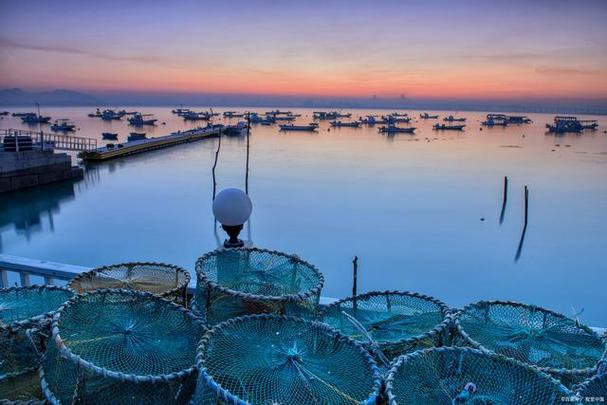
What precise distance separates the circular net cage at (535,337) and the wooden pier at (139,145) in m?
21.8

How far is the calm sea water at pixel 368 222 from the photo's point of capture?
1207 cm

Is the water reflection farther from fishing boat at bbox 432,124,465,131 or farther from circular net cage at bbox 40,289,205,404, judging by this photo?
fishing boat at bbox 432,124,465,131

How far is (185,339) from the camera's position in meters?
1.76

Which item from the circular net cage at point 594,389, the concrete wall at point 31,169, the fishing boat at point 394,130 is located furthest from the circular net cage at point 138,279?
the fishing boat at point 394,130

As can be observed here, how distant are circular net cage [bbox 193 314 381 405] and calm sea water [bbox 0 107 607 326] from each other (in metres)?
8.35

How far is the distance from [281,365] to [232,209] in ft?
5.31

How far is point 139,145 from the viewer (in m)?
32.9

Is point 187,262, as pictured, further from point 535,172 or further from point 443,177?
point 535,172

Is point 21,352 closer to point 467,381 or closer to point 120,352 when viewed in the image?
point 120,352

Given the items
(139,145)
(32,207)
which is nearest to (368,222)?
(32,207)

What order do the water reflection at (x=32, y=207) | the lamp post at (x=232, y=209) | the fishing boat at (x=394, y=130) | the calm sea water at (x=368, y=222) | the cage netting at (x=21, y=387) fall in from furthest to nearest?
the fishing boat at (x=394, y=130) < the water reflection at (x=32, y=207) < the calm sea water at (x=368, y=222) < the lamp post at (x=232, y=209) < the cage netting at (x=21, y=387)

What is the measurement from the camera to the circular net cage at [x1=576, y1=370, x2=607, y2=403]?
4.96 feet

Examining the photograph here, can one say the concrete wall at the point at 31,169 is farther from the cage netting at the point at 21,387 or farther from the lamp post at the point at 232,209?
the cage netting at the point at 21,387

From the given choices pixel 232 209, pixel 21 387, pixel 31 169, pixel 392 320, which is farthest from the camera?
pixel 31 169
